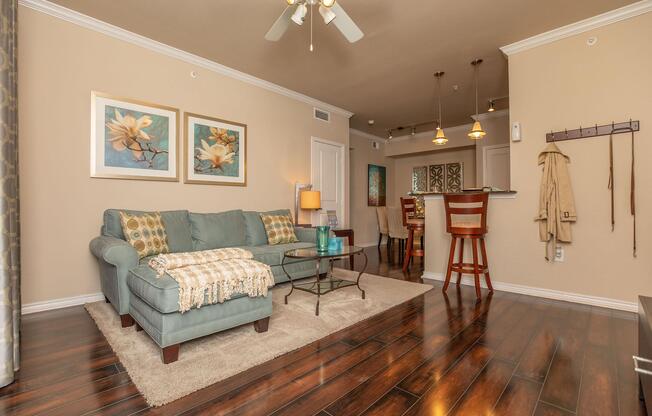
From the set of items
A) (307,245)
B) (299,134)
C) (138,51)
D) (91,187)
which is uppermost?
(138,51)

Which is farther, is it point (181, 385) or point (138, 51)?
point (138, 51)

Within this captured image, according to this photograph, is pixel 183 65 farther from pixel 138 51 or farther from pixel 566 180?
pixel 566 180

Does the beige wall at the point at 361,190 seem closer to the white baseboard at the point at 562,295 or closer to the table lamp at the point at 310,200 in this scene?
the table lamp at the point at 310,200

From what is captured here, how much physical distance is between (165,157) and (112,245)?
148 cm

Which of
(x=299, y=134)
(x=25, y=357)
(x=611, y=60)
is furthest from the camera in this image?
(x=299, y=134)

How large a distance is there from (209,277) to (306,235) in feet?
7.22

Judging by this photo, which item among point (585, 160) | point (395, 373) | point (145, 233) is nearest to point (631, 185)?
point (585, 160)

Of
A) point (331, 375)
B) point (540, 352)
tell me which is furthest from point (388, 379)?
point (540, 352)

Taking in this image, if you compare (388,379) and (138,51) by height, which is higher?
(138,51)

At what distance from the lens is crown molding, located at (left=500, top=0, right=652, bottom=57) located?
9.00 feet

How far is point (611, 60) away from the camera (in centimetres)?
290

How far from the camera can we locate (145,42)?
332 cm

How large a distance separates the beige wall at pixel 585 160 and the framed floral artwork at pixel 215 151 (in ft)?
10.7

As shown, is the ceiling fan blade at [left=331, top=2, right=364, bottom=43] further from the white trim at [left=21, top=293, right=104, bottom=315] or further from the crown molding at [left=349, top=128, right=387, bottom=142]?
the crown molding at [left=349, top=128, right=387, bottom=142]
